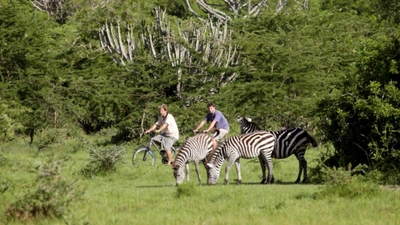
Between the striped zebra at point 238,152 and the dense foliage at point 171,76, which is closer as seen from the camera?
the striped zebra at point 238,152

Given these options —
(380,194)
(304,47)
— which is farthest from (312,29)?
(380,194)

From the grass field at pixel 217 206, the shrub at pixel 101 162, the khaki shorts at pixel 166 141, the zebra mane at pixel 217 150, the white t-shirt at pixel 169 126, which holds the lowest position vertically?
the shrub at pixel 101 162

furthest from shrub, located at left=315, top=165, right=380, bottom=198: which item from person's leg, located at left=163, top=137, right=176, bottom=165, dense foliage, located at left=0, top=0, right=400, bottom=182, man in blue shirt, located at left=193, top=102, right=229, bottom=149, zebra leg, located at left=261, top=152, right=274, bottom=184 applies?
dense foliage, located at left=0, top=0, right=400, bottom=182

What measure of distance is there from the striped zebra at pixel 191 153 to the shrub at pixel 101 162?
341cm

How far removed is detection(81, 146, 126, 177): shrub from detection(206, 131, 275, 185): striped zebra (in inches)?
152

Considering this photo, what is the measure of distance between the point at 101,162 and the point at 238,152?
4396 mm

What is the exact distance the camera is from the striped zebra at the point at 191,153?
53.5 ft

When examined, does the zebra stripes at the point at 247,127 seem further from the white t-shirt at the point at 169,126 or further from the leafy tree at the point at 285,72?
the leafy tree at the point at 285,72

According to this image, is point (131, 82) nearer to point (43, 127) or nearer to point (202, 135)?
point (43, 127)

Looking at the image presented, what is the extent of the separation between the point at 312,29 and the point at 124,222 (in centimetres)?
2541

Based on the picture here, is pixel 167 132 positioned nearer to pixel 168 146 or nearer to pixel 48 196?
pixel 168 146

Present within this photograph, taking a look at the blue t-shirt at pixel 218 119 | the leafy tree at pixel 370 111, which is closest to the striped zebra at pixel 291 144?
the leafy tree at pixel 370 111

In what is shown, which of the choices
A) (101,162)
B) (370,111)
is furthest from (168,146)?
(370,111)

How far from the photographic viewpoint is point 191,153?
1655 cm
